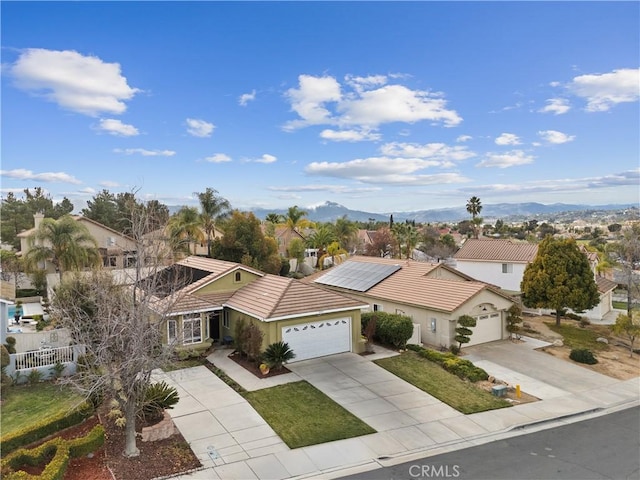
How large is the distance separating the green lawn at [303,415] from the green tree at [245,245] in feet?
73.1

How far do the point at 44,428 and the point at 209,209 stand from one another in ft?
113

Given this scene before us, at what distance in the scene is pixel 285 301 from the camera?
65.6ft

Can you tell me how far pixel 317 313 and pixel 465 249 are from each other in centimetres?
2726

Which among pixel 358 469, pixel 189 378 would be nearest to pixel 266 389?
pixel 189 378

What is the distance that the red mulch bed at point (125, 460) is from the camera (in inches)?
408

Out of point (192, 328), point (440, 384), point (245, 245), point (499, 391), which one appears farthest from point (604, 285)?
point (192, 328)

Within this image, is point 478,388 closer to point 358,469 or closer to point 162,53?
point 358,469

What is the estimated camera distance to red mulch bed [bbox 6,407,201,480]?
10.4m

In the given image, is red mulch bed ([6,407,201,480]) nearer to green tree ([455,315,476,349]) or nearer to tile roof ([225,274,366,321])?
tile roof ([225,274,366,321])

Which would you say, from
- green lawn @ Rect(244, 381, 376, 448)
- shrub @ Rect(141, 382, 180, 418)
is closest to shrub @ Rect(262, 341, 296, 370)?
green lawn @ Rect(244, 381, 376, 448)

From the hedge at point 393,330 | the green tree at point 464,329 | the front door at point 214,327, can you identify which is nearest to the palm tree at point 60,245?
the front door at point 214,327

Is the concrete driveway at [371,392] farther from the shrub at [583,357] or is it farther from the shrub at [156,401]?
the shrub at [583,357]

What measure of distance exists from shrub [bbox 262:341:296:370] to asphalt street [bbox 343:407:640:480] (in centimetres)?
789

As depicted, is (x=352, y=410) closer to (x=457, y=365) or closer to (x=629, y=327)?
(x=457, y=365)
